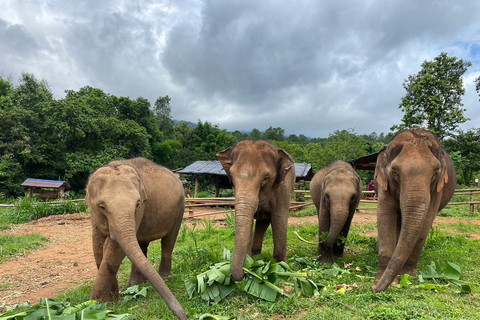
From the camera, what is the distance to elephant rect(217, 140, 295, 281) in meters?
3.44

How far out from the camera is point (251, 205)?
141 inches

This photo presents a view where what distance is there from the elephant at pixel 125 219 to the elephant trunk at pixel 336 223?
243 centimetres

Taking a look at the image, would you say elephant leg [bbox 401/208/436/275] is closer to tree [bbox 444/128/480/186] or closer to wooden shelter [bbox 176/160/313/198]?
wooden shelter [bbox 176/160/313/198]

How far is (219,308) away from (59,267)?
496 cm

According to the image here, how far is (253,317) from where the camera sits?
2.90 meters

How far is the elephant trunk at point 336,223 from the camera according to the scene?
188 inches

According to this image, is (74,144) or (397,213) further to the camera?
(74,144)

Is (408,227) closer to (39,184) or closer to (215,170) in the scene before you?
(215,170)

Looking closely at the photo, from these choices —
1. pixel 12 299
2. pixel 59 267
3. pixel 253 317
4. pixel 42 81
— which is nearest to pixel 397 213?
pixel 253 317

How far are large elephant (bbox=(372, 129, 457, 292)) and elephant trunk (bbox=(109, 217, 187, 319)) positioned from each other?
82.8 inches

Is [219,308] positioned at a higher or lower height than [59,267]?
higher

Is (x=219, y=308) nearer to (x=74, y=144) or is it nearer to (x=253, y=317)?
(x=253, y=317)

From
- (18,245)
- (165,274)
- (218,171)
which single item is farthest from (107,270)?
(218,171)

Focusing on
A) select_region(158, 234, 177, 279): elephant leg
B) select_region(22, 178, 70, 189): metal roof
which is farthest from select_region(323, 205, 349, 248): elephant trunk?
select_region(22, 178, 70, 189): metal roof
